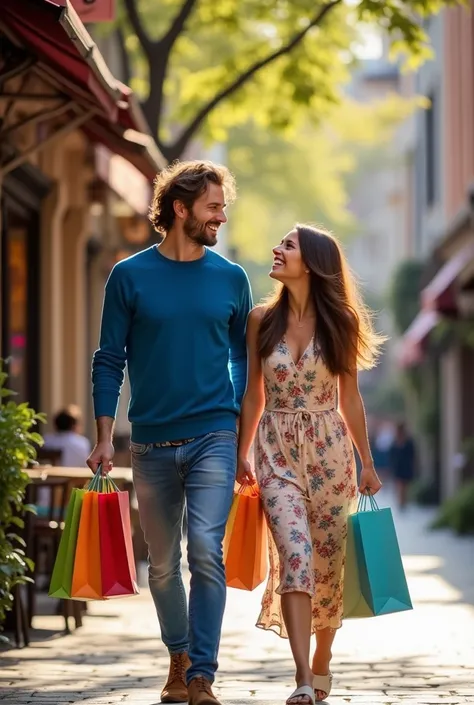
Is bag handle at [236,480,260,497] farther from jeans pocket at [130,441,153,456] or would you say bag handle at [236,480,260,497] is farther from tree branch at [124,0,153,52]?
tree branch at [124,0,153,52]

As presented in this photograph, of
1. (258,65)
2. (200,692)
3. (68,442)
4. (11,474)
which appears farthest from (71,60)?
(258,65)

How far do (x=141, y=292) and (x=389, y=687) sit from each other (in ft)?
7.29

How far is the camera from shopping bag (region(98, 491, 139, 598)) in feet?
22.6

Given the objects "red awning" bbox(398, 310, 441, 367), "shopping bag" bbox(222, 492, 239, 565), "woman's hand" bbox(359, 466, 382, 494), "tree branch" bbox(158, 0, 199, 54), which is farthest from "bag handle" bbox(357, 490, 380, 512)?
"red awning" bbox(398, 310, 441, 367)

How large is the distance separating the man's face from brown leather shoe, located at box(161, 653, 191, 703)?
1.71 meters

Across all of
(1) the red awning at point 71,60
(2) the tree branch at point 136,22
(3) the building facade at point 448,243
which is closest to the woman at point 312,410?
(1) the red awning at point 71,60

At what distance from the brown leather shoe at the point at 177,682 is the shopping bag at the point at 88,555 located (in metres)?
0.46

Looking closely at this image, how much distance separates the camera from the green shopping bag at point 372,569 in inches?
274

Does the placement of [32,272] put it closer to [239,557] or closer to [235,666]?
[235,666]

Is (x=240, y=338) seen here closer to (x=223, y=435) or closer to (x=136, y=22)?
(x=223, y=435)

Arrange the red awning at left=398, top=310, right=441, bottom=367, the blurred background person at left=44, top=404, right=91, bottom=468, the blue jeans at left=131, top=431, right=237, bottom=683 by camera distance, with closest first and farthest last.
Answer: the blue jeans at left=131, top=431, right=237, bottom=683, the blurred background person at left=44, top=404, right=91, bottom=468, the red awning at left=398, top=310, right=441, bottom=367

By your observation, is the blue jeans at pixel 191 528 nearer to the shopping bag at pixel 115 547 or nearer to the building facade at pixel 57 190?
the shopping bag at pixel 115 547

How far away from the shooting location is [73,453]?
45.9ft

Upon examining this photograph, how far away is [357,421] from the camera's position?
718 centimetres
